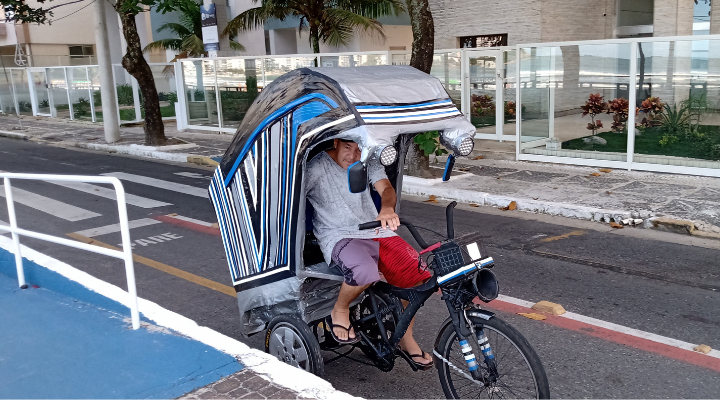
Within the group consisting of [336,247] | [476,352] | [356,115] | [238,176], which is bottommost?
[476,352]

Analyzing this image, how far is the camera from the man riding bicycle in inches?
157

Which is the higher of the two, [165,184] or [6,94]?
[6,94]

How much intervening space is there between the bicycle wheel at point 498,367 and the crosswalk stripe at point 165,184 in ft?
26.0

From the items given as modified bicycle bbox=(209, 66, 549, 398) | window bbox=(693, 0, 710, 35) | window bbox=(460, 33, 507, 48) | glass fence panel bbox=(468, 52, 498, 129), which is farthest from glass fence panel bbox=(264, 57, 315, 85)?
modified bicycle bbox=(209, 66, 549, 398)

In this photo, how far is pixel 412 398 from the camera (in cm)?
410

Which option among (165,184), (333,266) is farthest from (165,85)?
(333,266)

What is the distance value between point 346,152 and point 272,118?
1.60 ft

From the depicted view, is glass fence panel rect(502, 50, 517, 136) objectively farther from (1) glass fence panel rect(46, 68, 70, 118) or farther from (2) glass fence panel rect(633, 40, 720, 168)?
(1) glass fence panel rect(46, 68, 70, 118)

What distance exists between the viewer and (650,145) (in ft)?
37.1

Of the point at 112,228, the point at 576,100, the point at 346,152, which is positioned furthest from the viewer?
the point at 576,100

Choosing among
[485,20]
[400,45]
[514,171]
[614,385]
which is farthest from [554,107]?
[400,45]

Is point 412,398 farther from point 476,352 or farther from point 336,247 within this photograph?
point 336,247

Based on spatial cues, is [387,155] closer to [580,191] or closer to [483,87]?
[580,191]

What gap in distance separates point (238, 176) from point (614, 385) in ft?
8.90
